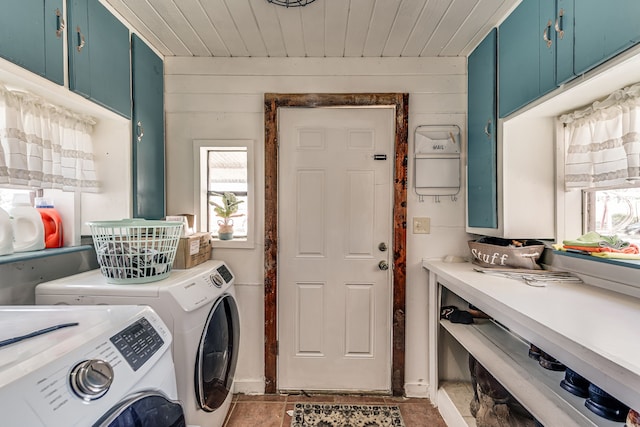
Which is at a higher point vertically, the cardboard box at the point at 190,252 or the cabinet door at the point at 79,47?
the cabinet door at the point at 79,47

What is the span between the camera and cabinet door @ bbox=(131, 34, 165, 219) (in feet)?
5.99

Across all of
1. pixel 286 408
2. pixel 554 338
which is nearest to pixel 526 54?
pixel 554 338

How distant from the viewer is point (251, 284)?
2176 millimetres

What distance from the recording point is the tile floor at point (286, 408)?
1.90 metres

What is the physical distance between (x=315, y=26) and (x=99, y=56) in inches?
43.7

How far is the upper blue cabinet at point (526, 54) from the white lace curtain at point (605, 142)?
0.93 feet

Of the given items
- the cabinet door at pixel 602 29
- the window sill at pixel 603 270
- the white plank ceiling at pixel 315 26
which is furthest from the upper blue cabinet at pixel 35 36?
the window sill at pixel 603 270

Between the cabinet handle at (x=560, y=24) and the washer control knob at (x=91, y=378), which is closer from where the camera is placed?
the washer control knob at (x=91, y=378)

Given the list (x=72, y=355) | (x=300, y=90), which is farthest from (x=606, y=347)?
(x=300, y=90)

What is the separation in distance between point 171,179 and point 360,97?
141 centimetres

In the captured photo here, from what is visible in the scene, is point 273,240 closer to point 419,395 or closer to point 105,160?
point 105,160

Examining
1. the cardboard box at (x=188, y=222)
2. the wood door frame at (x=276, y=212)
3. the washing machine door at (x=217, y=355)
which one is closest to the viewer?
the washing machine door at (x=217, y=355)

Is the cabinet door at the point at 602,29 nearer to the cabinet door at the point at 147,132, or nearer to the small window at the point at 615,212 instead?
the small window at the point at 615,212

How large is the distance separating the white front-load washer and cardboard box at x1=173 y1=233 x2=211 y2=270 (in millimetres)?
70
